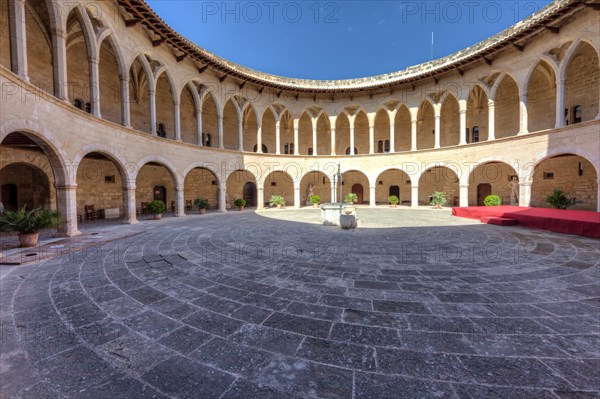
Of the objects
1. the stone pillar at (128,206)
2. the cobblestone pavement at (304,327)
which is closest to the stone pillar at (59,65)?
the stone pillar at (128,206)

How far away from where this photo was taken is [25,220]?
729cm

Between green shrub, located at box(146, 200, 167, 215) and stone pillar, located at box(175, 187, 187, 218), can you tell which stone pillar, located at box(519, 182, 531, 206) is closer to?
stone pillar, located at box(175, 187, 187, 218)

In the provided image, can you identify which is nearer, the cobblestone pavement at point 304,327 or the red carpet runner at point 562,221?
the cobblestone pavement at point 304,327

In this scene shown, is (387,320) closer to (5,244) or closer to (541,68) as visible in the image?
(5,244)

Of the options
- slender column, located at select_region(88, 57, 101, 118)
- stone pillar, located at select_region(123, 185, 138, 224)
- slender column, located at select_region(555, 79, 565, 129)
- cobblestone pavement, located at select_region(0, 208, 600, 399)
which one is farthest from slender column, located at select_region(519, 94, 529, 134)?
slender column, located at select_region(88, 57, 101, 118)

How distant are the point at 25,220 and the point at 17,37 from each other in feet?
17.8

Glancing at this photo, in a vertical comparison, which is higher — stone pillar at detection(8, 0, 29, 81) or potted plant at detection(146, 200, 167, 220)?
stone pillar at detection(8, 0, 29, 81)

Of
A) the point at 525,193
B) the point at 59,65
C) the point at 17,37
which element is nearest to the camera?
the point at 17,37

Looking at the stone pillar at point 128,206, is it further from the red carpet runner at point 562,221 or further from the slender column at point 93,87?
the red carpet runner at point 562,221

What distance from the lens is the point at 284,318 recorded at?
10.8ft

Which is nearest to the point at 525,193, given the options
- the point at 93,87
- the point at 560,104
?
the point at 560,104

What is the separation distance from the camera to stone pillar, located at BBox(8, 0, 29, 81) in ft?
24.1

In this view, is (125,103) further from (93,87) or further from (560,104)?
(560,104)

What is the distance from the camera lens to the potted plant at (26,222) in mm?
7117
